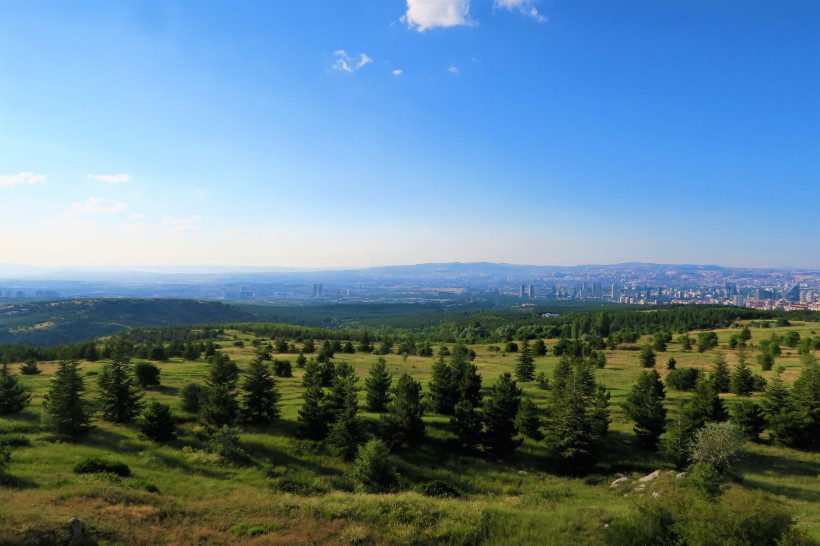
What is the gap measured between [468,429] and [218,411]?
24441 mm

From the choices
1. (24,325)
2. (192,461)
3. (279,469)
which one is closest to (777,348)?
(279,469)

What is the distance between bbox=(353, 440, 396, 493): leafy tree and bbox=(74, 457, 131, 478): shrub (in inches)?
644

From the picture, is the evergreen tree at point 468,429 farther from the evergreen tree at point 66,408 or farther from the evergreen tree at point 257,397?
the evergreen tree at point 66,408

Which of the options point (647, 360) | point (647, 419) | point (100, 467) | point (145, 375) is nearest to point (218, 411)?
point (100, 467)

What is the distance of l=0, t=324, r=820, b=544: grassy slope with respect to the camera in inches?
763

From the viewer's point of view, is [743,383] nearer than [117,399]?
No

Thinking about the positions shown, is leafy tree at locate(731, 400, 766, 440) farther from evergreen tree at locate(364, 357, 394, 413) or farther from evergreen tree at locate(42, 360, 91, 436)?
evergreen tree at locate(42, 360, 91, 436)

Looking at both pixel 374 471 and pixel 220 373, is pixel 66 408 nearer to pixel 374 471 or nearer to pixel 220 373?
pixel 220 373

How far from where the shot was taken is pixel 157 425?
116ft

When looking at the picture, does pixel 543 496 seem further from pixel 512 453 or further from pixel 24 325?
pixel 24 325

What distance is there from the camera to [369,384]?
154 feet

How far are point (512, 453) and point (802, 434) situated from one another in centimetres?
2877

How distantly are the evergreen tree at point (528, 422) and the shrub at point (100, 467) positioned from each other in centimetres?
3448

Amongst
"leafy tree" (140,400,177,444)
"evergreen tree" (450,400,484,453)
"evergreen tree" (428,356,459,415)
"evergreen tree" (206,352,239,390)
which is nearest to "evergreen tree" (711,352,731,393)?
"evergreen tree" (428,356,459,415)
